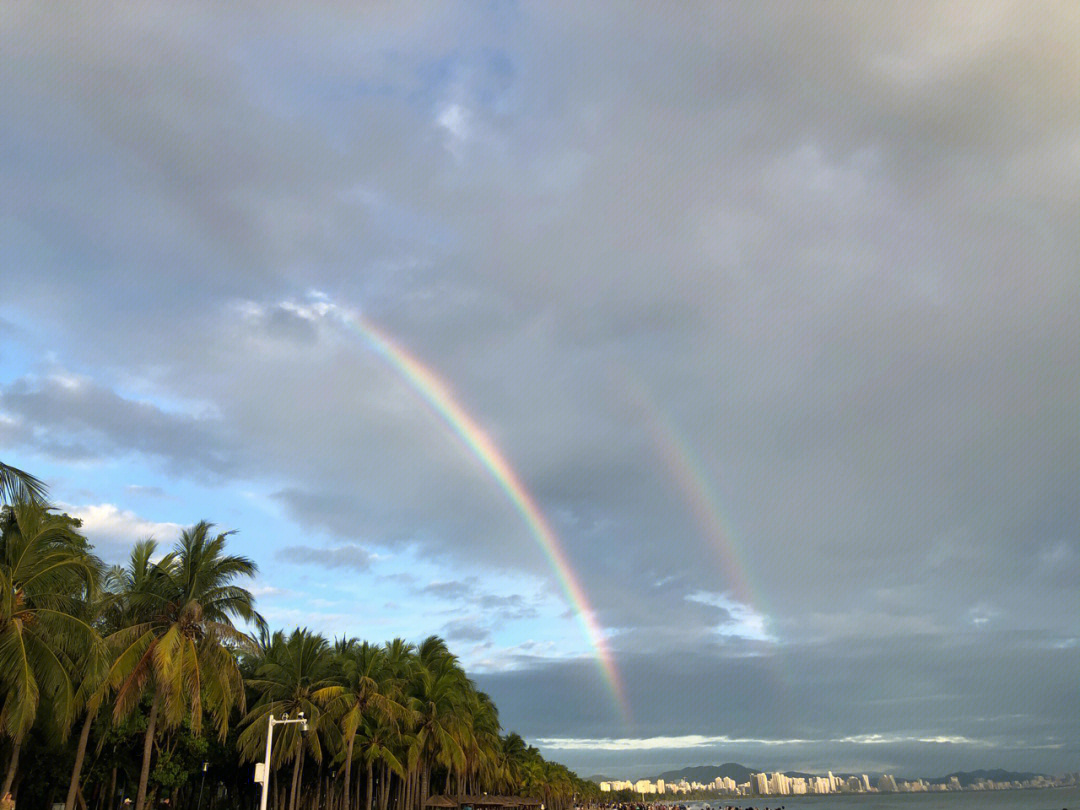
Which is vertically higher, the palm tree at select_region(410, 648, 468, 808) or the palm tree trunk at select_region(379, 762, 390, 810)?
the palm tree at select_region(410, 648, 468, 808)

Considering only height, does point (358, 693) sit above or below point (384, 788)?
above

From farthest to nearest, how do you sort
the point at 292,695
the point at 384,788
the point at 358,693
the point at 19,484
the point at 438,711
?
the point at 384,788 < the point at 438,711 < the point at 358,693 < the point at 292,695 < the point at 19,484

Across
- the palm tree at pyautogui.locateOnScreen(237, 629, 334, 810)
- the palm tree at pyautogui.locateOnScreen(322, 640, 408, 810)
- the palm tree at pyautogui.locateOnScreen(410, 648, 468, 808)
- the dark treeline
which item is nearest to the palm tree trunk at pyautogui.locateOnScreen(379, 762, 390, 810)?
the dark treeline

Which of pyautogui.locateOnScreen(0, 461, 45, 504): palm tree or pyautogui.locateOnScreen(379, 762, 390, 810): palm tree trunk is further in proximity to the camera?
pyautogui.locateOnScreen(379, 762, 390, 810): palm tree trunk

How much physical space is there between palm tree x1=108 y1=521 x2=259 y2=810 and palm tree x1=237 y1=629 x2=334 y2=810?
8.77 m

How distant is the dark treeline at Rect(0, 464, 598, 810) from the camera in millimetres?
23781

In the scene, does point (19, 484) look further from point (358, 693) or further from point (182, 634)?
point (358, 693)

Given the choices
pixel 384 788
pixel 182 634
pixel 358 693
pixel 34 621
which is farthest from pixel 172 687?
pixel 384 788

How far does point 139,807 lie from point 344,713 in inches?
686

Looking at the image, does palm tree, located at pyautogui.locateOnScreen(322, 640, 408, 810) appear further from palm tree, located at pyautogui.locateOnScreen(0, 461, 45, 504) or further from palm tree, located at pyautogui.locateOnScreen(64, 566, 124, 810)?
palm tree, located at pyautogui.locateOnScreen(0, 461, 45, 504)

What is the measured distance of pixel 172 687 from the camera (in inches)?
1075

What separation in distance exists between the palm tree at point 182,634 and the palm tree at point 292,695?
8770 millimetres

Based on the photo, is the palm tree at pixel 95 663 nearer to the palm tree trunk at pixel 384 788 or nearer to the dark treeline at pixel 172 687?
the dark treeline at pixel 172 687

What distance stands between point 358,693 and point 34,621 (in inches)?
934
